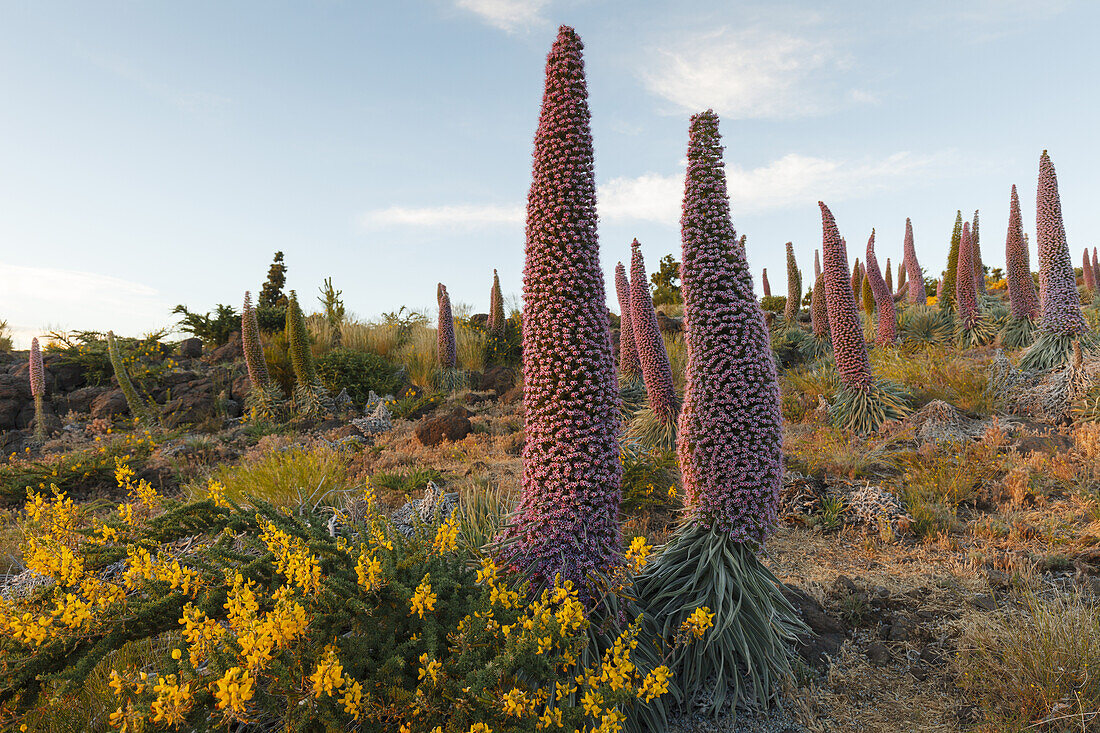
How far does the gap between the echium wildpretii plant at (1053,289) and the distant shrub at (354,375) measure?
38.5 feet

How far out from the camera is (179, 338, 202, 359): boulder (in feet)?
52.2

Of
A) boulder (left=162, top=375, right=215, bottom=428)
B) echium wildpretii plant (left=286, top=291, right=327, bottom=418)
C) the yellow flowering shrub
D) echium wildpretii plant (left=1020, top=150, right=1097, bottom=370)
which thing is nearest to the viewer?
the yellow flowering shrub

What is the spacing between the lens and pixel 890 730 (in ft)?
9.57

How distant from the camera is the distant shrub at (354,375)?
12.7 meters

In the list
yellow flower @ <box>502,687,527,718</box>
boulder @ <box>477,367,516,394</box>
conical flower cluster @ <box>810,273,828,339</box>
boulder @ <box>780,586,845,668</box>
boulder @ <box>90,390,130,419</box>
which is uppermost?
conical flower cluster @ <box>810,273,828,339</box>

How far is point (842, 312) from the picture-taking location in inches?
313

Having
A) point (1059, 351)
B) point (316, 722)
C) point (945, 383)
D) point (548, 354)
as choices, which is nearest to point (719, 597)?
point (548, 354)

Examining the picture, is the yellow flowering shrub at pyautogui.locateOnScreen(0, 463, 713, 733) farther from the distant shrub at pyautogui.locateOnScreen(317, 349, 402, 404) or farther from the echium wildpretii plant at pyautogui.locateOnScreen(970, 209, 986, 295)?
the echium wildpretii plant at pyautogui.locateOnScreen(970, 209, 986, 295)

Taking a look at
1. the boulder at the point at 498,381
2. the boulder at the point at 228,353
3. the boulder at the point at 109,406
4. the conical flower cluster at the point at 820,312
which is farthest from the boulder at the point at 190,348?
the conical flower cluster at the point at 820,312

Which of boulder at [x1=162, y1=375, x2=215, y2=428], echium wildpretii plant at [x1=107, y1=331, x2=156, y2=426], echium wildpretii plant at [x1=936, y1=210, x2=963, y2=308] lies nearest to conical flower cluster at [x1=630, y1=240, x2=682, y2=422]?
echium wildpretii plant at [x1=107, y1=331, x2=156, y2=426]

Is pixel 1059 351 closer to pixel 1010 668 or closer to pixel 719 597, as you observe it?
pixel 1010 668

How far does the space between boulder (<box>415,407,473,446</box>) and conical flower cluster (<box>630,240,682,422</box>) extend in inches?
113

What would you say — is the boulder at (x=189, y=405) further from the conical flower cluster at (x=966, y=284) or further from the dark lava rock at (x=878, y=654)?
the conical flower cluster at (x=966, y=284)

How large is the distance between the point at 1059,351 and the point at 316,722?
35.5 ft
